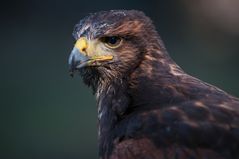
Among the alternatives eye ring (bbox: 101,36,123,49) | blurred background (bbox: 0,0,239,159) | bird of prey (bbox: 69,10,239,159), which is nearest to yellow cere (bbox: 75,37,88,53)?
bird of prey (bbox: 69,10,239,159)

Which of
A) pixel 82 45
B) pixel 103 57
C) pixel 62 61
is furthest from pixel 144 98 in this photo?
pixel 62 61

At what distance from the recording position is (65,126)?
44.1 ft

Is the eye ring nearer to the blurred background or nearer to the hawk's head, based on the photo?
the hawk's head

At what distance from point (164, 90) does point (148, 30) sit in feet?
1.86

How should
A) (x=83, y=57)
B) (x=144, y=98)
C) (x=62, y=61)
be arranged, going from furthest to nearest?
1. (x=62, y=61)
2. (x=83, y=57)
3. (x=144, y=98)

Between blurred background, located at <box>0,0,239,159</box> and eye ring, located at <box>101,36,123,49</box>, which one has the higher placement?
eye ring, located at <box>101,36,123,49</box>

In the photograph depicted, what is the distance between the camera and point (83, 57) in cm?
623

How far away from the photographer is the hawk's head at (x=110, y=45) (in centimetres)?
624

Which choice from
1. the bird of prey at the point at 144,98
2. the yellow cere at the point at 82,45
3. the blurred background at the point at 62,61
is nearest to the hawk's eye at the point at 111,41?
the bird of prey at the point at 144,98

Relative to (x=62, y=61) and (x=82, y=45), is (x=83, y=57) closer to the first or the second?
(x=82, y=45)

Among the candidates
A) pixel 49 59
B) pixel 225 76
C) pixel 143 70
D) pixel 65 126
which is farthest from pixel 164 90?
pixel 49 59

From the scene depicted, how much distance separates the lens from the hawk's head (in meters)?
6.24

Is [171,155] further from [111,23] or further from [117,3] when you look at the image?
[117,3]

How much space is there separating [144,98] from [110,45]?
0.48 m
